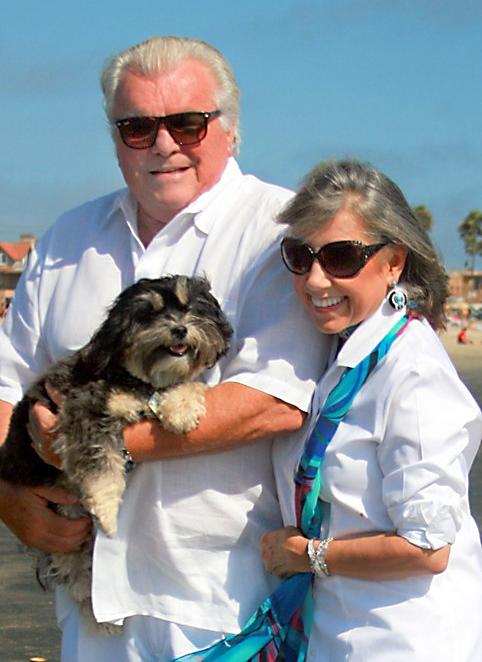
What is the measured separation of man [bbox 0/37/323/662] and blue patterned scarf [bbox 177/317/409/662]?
0.12 meters

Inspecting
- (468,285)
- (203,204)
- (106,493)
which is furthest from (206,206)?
(468,285)

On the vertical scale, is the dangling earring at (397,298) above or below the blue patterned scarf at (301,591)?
above

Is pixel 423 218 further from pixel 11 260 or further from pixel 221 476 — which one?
pixel 11 260

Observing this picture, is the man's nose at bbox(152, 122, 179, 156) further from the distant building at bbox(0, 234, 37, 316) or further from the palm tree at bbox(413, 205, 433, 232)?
the distant building at bbox(0, 234, 37, 316)

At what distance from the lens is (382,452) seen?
11.8ft

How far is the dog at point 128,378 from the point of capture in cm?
403

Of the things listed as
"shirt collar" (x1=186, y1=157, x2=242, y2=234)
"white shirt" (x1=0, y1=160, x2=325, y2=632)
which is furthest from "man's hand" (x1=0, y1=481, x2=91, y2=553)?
"shirt collar" (x1=186, y1=157, x2=242, y2=234)

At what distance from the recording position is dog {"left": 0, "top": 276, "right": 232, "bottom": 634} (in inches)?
159

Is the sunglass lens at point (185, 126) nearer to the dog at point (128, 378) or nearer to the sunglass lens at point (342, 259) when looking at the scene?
the dog at point (128, 378)

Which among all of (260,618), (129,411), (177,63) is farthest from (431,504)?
(177,63)

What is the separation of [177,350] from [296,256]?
1.83 feet

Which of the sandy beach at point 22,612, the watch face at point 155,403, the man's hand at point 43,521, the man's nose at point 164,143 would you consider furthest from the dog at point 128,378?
the sandy beach at point 22,612

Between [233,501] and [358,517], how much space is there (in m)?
0.58

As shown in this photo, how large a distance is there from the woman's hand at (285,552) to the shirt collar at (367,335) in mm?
590
